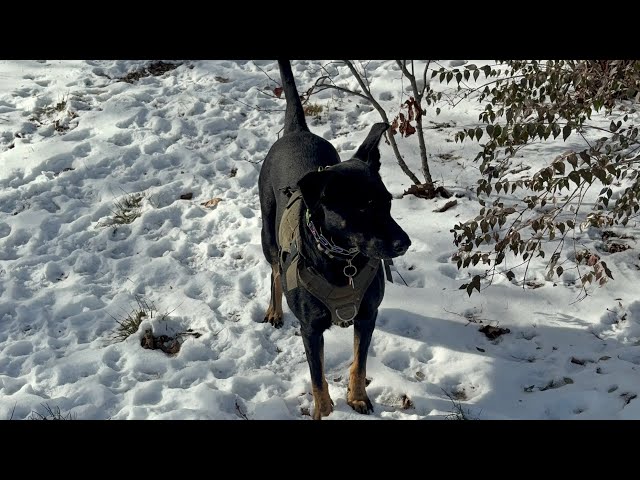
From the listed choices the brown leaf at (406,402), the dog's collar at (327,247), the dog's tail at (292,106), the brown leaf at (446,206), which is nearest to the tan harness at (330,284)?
A: the dog's collar at (327,247)

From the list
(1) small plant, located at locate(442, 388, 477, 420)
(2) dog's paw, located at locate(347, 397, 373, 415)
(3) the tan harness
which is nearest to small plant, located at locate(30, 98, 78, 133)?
(3) the tan harness

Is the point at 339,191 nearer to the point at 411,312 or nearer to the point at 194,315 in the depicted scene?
the point at 411,312

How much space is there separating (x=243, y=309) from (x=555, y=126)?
98.7 inches

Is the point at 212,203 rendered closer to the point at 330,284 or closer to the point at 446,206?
the point at 446,206

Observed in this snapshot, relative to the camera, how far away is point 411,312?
412 centimetres

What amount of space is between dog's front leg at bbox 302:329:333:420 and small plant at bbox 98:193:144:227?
2.66m

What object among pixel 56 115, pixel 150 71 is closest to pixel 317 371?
pixel 56 115

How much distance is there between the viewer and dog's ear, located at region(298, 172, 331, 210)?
2.75 metres

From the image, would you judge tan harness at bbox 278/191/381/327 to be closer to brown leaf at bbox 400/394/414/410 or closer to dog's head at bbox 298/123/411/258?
dog's head at bbox 298/123/411/258

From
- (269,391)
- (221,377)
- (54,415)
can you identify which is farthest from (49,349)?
(269,391)

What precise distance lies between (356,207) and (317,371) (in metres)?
1.08

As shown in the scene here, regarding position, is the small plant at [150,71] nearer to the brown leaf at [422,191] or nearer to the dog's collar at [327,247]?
the brown leaf at [422,191]

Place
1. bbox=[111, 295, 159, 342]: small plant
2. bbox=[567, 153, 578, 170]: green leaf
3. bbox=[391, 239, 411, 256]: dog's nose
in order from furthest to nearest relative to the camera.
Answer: bbox=[111, 295, 159, 342]: small plant, bbox=[567, 153, 578, 170]: green leaf, bbox=[391, 239, 411, 256]: dog's nose

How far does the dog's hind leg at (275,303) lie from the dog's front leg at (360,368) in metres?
0.87
